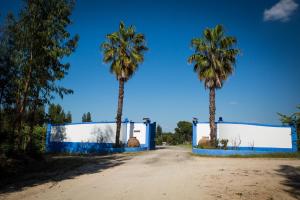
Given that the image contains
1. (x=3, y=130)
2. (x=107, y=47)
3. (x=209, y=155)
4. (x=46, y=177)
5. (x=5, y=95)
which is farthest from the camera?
(x=107, y=47)

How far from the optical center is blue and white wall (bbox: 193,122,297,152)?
98.2 ft

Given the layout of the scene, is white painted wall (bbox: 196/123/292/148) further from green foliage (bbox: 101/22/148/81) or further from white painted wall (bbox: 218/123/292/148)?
green foliage (bbox: 101/22/148/81)

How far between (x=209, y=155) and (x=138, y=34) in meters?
15.7

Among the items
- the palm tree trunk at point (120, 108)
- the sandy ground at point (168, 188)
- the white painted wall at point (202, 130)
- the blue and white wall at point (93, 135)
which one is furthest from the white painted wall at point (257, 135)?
the sandy ground at point (168, 188)

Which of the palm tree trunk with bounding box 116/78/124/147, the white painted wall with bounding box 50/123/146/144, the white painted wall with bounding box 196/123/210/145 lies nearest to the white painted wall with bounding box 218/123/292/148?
the white painted wall with bounding box 196/123/210/145

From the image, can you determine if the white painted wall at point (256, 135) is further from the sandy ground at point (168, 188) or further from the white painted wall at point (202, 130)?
the sandy ground at point (168, 188)

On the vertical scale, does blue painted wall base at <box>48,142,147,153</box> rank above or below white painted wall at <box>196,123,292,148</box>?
below

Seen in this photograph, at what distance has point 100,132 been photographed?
33.2 meters

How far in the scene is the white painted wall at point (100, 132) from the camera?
32781 mm

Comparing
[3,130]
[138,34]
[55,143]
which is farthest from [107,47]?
[3,130]

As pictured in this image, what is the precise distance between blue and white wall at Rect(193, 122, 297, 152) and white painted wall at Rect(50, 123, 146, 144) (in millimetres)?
8925

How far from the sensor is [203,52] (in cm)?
2650

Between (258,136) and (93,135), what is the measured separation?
2046cm

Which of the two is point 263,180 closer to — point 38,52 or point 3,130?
point 3,130
